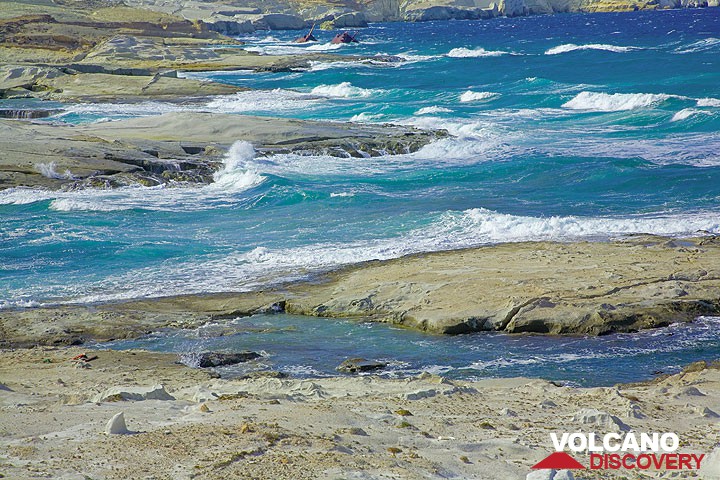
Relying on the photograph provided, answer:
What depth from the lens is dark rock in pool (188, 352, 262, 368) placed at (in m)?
12.0

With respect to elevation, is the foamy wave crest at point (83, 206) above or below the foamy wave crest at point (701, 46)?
above

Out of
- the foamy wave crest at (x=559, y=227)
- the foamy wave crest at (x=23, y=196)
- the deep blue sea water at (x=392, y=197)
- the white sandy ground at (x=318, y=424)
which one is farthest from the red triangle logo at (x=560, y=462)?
the foamy wave crest at (x=23, y=196)

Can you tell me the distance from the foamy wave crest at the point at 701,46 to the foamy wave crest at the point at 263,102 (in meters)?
30.2

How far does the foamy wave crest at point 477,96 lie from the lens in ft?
140

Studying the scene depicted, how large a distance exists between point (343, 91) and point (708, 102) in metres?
19.6

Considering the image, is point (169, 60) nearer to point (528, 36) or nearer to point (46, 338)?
point (528, 36)

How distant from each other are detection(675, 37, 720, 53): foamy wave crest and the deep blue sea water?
16956 millimetres

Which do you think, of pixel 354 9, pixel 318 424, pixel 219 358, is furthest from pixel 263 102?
pixel 354 9

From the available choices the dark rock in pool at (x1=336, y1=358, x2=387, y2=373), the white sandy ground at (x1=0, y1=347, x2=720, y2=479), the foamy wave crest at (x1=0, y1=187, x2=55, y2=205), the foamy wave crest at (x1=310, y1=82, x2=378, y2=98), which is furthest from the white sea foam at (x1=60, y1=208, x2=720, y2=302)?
the foamy wave crest at (x1=310, y1=82, x2=378, y2=98)

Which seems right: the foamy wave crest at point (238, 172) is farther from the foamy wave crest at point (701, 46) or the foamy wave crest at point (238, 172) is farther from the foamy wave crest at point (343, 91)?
the foamy wave crest at point (701, 46)

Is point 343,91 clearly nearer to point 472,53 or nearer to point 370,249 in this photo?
point 472,53

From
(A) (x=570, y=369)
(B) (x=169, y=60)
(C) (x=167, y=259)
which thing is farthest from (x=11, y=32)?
(A) (x=570, y=369)

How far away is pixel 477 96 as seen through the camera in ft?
141

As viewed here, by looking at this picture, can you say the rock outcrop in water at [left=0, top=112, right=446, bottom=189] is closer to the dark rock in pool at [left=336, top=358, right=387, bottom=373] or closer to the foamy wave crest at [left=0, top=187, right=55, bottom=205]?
the foamy wave crest at [left=0, top=187, right=55, bottom=205]
